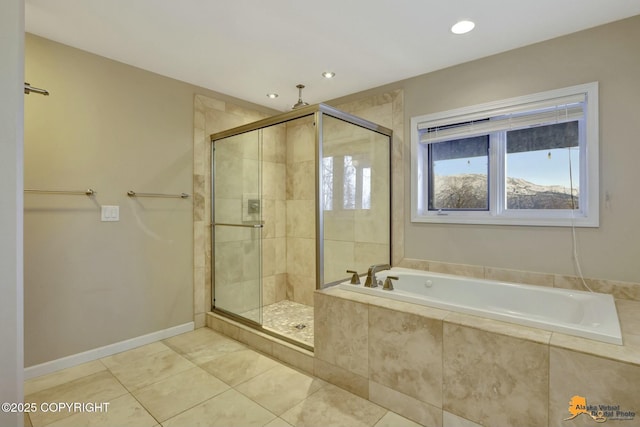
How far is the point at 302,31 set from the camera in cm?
206

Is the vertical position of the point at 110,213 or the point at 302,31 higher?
the point at 302,31

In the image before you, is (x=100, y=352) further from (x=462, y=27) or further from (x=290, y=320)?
(x=462, y=27)

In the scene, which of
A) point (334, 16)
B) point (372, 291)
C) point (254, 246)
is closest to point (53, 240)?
point (254, 246)

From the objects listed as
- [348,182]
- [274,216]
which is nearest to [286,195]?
[274,216]

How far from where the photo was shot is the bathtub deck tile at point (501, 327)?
1400 millimetres

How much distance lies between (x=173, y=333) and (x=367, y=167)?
2328mm

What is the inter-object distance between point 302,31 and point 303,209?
6.35 ft

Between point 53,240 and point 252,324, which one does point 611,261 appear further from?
point 53,240

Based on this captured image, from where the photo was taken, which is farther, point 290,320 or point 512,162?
point 290,320

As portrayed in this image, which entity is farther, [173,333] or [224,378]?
[173,333]

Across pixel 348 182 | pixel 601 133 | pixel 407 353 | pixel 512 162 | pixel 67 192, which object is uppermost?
pixel 601 133

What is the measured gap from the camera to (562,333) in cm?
142

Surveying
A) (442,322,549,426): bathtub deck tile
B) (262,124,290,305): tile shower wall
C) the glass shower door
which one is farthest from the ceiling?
(442,322,549,426): bathtub deck tile

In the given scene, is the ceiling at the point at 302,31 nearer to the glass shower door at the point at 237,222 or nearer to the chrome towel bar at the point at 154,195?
the glass shower door at the point at 237,222
